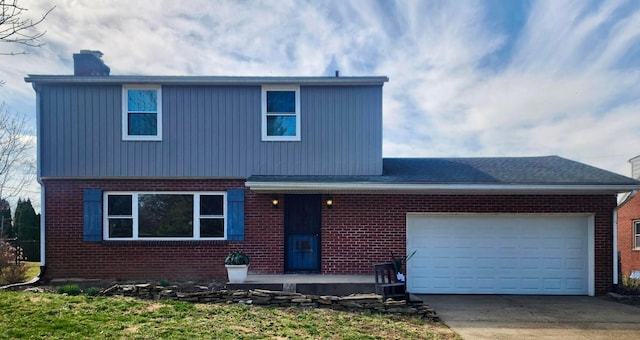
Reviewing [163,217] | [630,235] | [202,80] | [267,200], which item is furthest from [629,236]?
[163,217]

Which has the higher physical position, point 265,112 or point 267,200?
point 265,112

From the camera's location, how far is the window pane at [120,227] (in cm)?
995

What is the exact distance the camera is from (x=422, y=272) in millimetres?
9789

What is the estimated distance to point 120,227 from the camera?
32.7 ft

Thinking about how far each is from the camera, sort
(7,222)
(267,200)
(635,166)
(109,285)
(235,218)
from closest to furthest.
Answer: (109,285) → (235,218) → (267,200) → (635,166) → (7,222)

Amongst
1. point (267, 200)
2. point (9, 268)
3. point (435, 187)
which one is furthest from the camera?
point (9, 268)

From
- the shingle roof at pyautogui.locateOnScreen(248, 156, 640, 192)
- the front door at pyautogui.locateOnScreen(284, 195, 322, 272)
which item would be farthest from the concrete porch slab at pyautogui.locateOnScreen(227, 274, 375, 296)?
the shingle roof at pyautogui.locateOnScreen(248, 156, 640, 192)

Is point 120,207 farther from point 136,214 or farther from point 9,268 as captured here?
point 9,268

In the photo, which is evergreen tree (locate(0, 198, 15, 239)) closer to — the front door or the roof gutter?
the front door

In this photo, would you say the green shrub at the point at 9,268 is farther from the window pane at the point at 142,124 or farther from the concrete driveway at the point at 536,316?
the concrete driveway at the point at 536,316

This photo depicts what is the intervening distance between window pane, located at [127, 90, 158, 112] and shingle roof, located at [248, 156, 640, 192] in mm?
3220

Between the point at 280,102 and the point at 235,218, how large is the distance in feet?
10.2

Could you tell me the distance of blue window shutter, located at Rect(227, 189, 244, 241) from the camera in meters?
9.79

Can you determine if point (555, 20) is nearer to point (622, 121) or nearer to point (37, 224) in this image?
point (622, 121)
